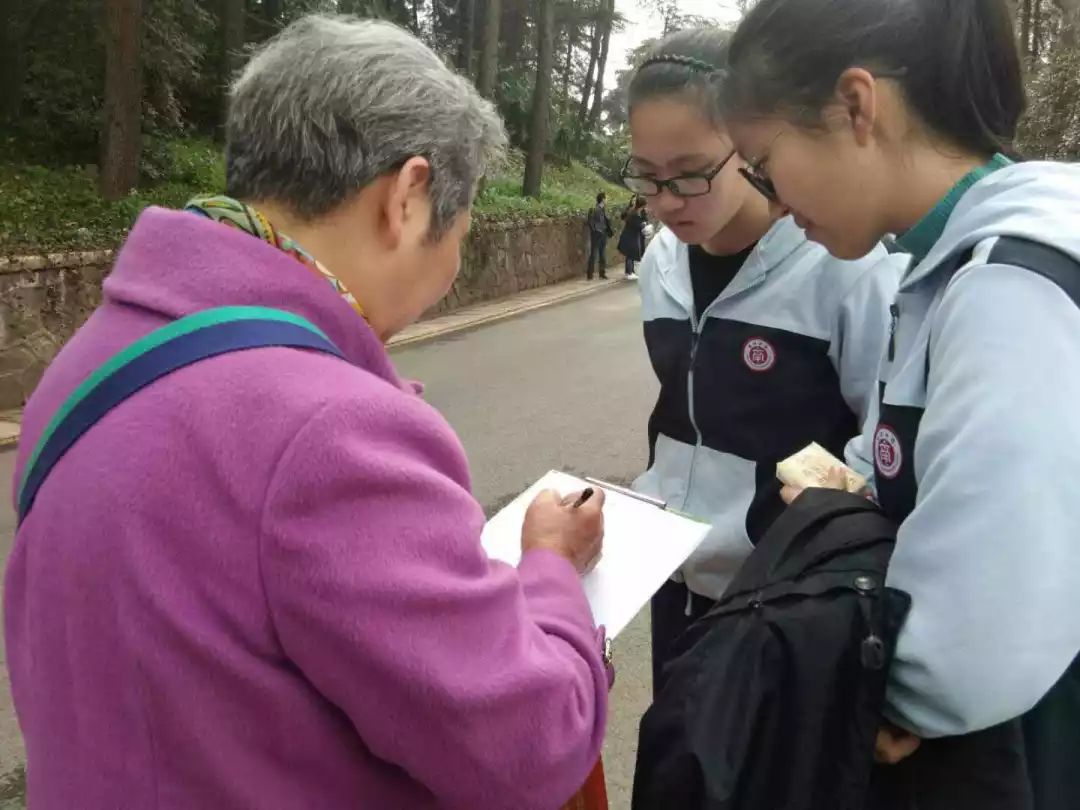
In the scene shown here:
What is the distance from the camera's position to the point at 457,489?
3.25ft

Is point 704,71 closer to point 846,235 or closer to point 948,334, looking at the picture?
point 846,235

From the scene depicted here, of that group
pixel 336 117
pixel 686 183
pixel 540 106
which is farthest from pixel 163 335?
pixel 540 106

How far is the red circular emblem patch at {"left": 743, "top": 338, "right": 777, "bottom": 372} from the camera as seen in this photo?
1873 millimetres

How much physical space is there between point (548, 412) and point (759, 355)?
5866 mm

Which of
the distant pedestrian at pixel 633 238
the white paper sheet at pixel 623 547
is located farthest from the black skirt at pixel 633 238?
the white paper sheet at pixel 623 547

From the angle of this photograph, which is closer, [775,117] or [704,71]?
[775,117]

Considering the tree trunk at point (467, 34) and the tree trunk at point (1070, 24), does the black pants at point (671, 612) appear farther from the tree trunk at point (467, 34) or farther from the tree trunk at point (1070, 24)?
the tree trunk at point (467, 34)

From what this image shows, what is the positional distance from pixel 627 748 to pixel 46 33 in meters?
13.3

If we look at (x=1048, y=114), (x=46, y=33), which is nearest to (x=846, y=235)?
(x=46, y=33)

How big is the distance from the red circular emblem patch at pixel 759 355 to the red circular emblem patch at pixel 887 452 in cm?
66

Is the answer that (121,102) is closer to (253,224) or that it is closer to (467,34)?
(253,224)

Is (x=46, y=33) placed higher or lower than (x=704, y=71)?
lower

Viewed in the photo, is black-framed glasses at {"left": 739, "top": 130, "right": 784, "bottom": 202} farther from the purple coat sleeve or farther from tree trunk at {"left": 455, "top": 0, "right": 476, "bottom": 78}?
tree trunk at {"left": 455, "top": 0, "right": 476, "bottom": 78}

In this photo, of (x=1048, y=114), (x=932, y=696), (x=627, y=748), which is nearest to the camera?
(x=932, y=696)
